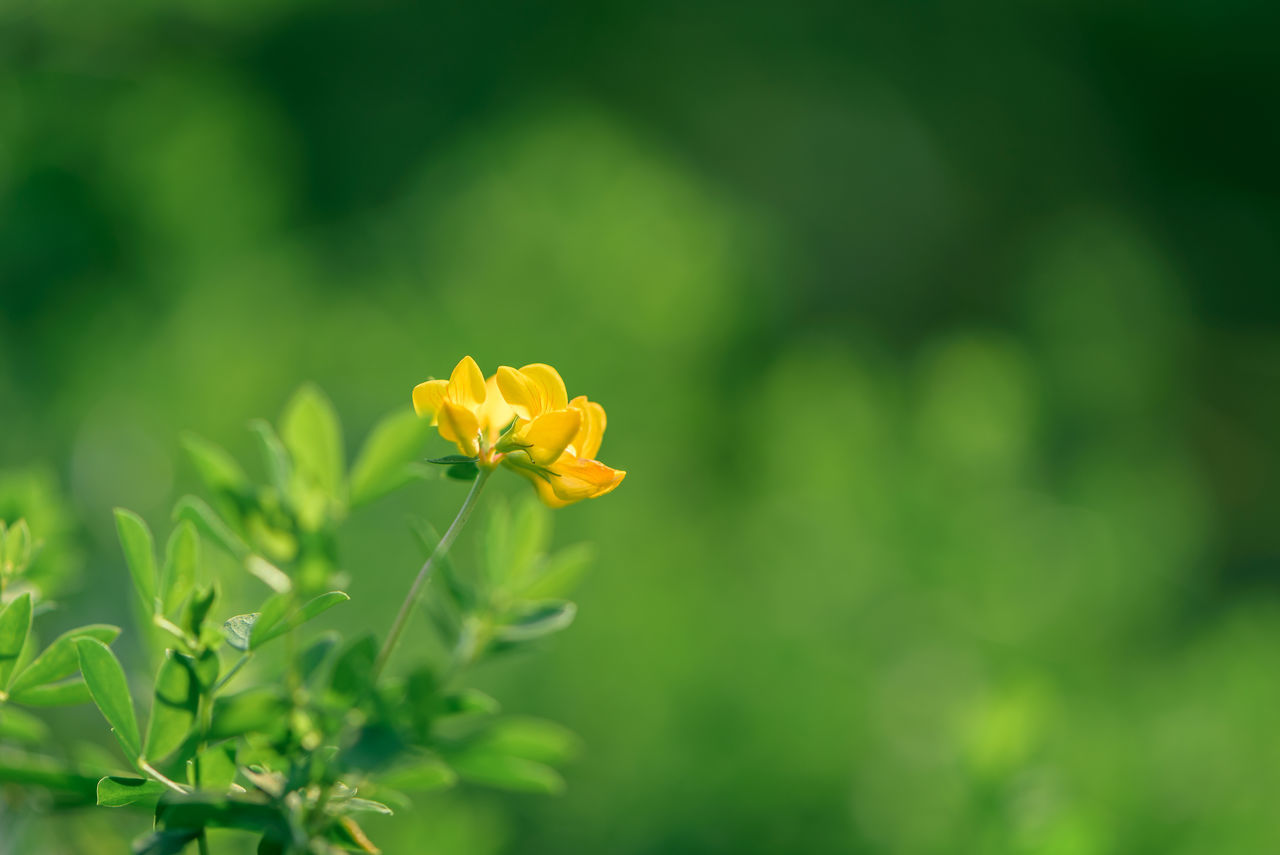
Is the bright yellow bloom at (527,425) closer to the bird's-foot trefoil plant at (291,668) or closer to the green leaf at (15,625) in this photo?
the bird's-foot trefoil plant at (291,668)

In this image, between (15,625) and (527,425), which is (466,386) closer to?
(527,425)

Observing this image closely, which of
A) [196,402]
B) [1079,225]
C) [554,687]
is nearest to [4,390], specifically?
[196,402]

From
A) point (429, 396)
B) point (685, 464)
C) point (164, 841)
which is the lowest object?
point (164, 841)

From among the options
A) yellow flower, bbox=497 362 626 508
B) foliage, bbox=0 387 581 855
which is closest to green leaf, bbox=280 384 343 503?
foliage, bbox=0 387 581 855

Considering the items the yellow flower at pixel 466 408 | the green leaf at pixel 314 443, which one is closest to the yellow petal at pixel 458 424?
the yellow flower at pixel 466 408

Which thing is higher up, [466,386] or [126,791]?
[466,386]

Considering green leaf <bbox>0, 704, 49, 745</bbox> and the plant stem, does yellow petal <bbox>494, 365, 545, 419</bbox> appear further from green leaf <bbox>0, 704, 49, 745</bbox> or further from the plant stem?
green leaf <bbox>0, 704, 49, 745</bbox>

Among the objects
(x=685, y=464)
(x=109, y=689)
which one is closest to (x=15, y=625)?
(x=109, y=689)

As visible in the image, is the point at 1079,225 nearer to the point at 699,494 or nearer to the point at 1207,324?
the point at 1207,324
